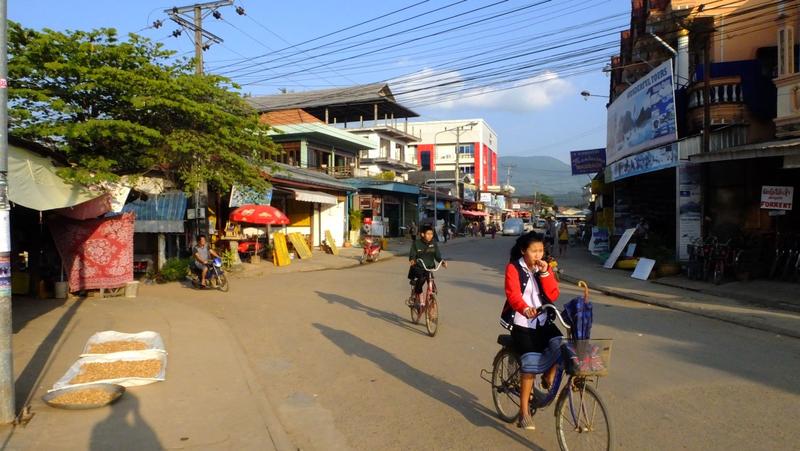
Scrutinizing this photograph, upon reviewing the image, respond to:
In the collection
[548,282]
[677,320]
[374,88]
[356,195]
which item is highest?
[374,88]

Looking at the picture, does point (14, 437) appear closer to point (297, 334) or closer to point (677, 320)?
point (297, 334)

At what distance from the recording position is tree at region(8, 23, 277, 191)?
12.8 meters

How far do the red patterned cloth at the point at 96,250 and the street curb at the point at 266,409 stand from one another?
657 cm

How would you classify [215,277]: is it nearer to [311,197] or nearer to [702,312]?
[311,197]

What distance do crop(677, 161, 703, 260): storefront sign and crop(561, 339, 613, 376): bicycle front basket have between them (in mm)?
13626

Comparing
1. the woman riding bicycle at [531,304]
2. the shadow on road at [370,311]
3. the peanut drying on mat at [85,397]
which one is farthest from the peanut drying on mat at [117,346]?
the woman riding bicycle at [531,304]

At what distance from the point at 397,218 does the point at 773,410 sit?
122 feet

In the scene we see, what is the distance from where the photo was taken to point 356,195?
114 ft

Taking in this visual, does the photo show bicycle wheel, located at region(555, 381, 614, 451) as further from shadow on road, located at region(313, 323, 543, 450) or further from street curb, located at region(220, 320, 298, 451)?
street curb, located at region(220, 320, 298, 451)

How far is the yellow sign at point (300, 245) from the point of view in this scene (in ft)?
77.2

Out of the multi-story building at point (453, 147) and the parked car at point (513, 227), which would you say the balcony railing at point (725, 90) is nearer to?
the parked car at point (513, 227)

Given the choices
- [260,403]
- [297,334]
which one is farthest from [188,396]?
[297,334]

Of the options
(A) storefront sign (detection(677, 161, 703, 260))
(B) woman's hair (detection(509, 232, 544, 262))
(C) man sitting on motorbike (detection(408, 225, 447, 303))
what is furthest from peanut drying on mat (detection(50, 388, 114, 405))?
(A) storefront sign (detection(677, 161, 703, 260))

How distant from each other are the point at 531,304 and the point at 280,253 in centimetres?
1780
